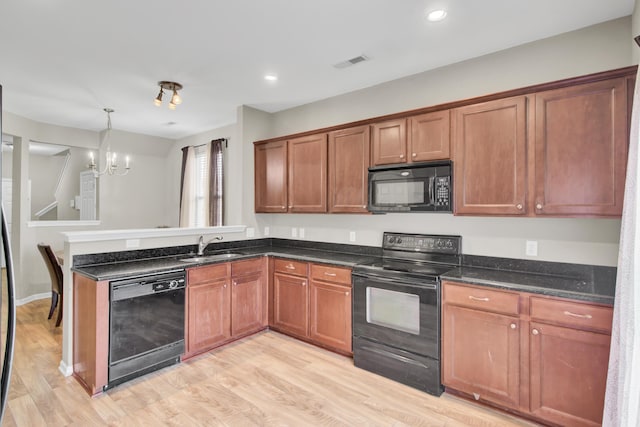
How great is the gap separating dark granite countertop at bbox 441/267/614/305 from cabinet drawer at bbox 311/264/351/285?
3.06 ft

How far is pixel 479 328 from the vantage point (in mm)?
2576

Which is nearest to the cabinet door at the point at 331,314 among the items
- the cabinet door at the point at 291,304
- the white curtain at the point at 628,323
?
the cabinet door at the point at 291,304

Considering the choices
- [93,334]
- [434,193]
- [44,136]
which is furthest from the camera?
[44,136]

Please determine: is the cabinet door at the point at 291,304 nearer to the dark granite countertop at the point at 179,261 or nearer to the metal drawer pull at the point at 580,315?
the dark granite countertop at the point at 179,261

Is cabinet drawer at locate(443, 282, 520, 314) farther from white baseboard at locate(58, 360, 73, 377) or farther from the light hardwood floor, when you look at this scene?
white baseboard at locate(58, 360, 73, 377)

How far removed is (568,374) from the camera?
225 cm

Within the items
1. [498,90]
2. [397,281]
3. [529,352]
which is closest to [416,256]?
[397,281]

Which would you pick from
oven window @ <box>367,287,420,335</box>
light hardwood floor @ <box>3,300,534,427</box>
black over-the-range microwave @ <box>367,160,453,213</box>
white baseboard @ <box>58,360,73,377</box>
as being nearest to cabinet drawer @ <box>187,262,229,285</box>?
light hardwood floor @ <box>3,300,534,427</box>

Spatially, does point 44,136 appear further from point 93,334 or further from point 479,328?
point 479,328

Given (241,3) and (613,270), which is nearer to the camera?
(241,3)

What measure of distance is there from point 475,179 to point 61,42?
3.56 m

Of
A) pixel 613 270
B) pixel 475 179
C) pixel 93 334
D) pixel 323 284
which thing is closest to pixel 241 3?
pixel 475 179

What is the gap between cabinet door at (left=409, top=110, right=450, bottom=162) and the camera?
9.82 feet

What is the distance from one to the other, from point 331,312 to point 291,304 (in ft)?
1.79
